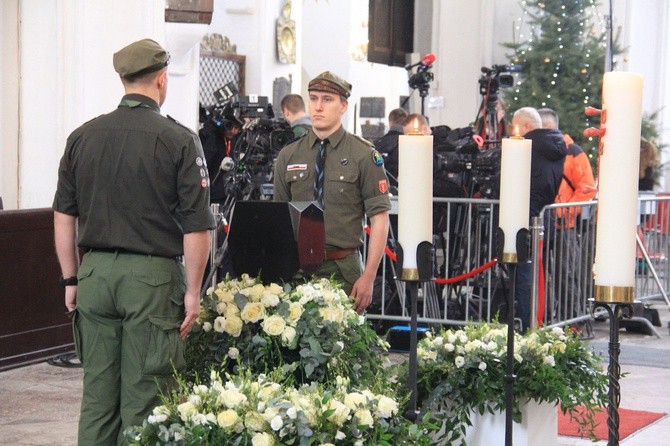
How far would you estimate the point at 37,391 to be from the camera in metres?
7.27

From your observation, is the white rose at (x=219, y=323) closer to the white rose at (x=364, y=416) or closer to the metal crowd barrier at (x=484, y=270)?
the white rose at (x=364, y=416)

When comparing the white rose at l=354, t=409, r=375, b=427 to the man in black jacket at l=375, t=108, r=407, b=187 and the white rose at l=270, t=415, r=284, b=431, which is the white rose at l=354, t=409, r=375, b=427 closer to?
the white rose at l=270, t=415, r=284, b=431

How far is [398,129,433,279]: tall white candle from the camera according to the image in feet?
11.7

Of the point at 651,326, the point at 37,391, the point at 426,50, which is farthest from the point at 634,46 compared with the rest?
the point at 37,391

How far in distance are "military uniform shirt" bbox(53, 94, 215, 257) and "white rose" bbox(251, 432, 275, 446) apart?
102cm

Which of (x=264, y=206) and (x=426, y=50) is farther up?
(x=426, y=50)

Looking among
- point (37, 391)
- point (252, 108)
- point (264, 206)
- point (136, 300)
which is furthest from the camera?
point (252, 108)

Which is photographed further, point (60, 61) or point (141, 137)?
point (60, 61)

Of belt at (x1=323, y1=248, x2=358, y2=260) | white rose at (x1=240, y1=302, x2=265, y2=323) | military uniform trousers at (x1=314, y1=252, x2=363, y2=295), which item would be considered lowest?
white rose at (x1=240, y1=302, x2=265, y2=323)

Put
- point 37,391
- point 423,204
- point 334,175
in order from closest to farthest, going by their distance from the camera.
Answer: point 423,204
point 334,175
point 37,391

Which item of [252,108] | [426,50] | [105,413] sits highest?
[426,50]

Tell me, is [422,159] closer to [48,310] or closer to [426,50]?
[48,310]

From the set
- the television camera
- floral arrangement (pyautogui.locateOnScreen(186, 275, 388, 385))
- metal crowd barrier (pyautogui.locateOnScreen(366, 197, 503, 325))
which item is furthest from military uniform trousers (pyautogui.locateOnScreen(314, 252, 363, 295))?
the television camera

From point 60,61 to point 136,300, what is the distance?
4765 millimetres
